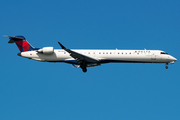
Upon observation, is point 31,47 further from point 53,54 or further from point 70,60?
point 70,60

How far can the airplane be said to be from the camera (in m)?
33.1

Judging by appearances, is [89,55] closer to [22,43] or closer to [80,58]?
[80,58]

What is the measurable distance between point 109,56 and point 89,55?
2.59 metres

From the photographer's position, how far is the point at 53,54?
33.3 meters

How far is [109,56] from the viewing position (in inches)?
1324

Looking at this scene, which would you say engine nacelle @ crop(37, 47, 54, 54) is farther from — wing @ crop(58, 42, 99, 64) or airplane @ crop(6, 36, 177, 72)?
A: wing @ crop(58, 42, 99, 64)

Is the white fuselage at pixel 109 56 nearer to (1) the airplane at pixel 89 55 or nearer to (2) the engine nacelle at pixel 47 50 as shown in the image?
(1) the airplane at pixel 89 55

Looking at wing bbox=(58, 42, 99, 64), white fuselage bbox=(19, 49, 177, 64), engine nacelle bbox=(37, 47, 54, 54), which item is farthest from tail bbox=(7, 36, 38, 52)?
wing bbox=(58, 42, 99, 64)

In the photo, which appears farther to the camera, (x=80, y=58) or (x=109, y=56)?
(x=109, y=56)

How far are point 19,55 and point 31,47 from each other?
190 cm

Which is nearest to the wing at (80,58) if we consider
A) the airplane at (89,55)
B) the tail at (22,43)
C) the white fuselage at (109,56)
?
the airplane at (89,55)

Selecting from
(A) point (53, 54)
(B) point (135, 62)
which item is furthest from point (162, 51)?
(A) point (53, 54)

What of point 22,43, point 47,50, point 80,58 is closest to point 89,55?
point 80,58

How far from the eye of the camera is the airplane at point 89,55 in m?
33.1
